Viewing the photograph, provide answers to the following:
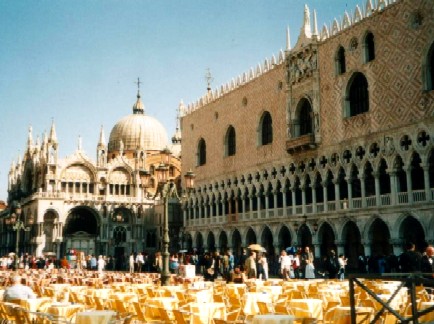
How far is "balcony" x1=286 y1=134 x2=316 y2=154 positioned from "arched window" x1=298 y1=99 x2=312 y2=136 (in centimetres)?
92

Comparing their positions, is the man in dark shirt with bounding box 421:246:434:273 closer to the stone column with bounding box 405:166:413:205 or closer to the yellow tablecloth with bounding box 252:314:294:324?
the yellow tablecloth with bounding box 252:314:294:324

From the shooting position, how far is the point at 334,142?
26.1 meters

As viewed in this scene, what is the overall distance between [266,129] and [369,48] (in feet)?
29.4

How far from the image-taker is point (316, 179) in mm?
27609

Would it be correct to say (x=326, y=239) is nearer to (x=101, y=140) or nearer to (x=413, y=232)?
(x=413, y=232)

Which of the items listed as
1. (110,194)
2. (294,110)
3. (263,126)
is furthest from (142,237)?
(294,110)

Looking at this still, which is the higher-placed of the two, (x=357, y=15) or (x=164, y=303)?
(x=357, y=15)

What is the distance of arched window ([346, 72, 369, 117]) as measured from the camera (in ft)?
81.8

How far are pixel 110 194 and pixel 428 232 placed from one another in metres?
27.9

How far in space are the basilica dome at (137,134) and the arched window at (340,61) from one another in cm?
3010

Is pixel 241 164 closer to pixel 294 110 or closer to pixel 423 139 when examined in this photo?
pixel 294 110

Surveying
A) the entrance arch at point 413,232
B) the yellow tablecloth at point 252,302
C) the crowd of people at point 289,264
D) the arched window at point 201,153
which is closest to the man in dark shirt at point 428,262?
the crowd of people at point 289,264

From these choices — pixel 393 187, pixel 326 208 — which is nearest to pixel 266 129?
pixel 326 208

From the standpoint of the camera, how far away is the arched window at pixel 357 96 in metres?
24.9
